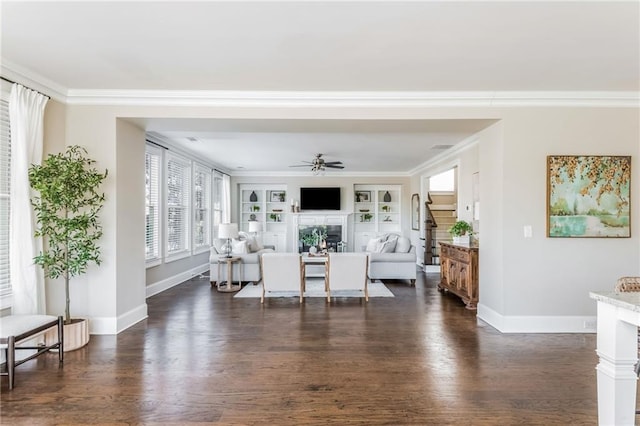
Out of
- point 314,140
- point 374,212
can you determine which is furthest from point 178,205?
point 374,212

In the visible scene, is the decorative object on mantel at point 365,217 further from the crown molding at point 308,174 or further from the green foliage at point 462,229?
the green foliage at point 462,229

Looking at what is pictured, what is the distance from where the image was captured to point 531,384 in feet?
8.95

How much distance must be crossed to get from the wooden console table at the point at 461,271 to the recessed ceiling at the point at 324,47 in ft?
6.24

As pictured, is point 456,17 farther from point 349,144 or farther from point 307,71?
point 349,144

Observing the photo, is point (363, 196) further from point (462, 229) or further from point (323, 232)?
point (462, 229)

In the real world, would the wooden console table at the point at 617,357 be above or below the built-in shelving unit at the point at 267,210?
below

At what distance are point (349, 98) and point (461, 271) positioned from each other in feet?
10.4

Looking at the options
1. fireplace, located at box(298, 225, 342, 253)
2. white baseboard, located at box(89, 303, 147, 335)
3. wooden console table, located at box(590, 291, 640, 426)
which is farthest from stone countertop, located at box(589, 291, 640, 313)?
fireplace, located at box(298, 225, 342, 253)

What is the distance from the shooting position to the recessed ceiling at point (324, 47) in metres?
2.30

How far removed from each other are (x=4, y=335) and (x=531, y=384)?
4214 millimetres

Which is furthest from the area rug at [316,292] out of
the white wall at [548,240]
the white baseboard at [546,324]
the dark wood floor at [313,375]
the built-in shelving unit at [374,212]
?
the built-in shelving unit at [374,212]

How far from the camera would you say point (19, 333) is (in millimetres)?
2736

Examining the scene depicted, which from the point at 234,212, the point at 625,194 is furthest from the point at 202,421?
the point at 234,212

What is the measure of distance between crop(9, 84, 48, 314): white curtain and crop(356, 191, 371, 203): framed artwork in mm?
8321
